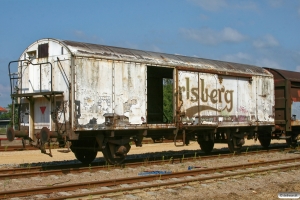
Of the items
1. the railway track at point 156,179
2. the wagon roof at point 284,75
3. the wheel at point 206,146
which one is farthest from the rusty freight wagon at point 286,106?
the railway track at point 156,179

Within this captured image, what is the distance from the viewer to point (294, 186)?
1003 cm

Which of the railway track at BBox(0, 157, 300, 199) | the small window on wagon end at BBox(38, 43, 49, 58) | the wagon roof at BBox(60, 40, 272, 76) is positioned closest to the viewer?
the railway track at BBox(0, 157, 300, 199)

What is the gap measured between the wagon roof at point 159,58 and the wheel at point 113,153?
2840 millimetres

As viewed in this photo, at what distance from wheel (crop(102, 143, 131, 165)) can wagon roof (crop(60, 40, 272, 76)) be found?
9.32 feet

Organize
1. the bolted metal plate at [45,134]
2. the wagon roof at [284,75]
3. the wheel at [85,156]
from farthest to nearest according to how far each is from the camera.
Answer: the wagon roof at [284,75], the wheel at [85,156], the bolted metal plate at [45,134]

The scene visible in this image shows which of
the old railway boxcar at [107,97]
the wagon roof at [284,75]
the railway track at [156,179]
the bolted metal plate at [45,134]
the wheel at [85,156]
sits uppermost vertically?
the wagon roof at [284,75]

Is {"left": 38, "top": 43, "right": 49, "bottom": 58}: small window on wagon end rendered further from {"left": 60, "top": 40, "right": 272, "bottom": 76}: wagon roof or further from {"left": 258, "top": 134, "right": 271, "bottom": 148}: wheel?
{"left": 258, "top": 134, "right": 271, "bottom": 148}: wheel

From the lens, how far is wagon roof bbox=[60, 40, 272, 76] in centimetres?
1263

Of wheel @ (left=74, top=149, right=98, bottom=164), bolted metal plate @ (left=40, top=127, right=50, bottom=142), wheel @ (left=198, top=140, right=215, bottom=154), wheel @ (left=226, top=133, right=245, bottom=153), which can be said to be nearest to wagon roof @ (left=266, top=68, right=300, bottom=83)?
wheel @ (left=226, top=133, right=245, bottom=153)

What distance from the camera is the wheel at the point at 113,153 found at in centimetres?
1341

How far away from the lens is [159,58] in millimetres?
14828

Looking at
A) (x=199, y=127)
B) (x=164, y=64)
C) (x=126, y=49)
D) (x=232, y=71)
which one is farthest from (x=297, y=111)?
(x=126, y=49)

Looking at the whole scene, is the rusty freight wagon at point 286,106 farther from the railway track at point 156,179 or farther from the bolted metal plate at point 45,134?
the bolted metal plate at point 45,134

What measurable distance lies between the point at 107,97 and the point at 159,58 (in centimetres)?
286
